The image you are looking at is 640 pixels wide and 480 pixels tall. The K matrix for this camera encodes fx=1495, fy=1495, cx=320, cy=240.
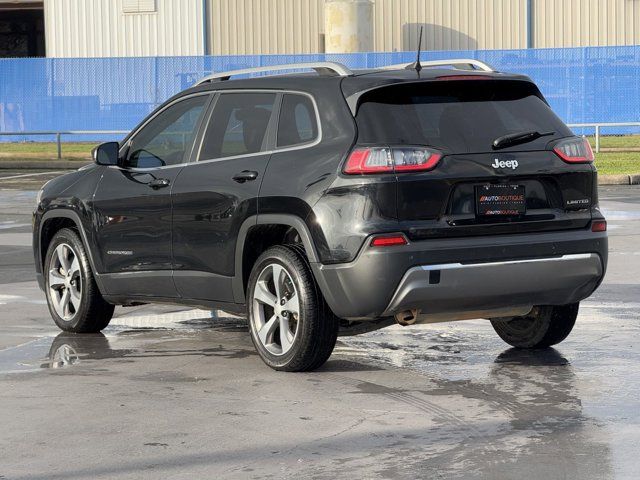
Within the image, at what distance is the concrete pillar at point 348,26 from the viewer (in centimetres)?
4269

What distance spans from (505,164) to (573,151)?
1.71ft

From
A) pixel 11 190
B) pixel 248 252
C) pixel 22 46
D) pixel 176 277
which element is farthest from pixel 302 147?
pixel 22 46

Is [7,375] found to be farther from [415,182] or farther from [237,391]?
[415,182]

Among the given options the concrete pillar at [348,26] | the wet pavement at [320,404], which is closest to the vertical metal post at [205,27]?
the concrete pillar at [348,26]

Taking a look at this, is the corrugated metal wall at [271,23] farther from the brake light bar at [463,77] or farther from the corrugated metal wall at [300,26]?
the brake light bar at [463,77]

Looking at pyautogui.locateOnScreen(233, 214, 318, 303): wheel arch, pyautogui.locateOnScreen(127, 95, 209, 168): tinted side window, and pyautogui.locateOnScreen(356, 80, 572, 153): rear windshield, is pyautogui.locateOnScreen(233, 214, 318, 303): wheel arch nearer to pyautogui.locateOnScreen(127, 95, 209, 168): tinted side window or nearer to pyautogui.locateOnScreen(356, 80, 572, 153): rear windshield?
pyautogui.locateOnScreen(356, 80, 572, 153): rear windshield

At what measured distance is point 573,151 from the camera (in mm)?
8422

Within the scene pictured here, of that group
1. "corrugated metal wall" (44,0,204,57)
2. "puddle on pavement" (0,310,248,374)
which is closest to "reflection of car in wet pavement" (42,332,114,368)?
"puddle on pavement" (0,310,248,374)

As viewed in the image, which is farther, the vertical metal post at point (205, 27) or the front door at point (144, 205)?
the vertical metal post at point (205, 27)

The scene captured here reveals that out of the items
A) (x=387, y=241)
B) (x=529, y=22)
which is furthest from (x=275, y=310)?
(x=529, y=22)

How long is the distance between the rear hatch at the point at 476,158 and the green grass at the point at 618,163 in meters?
17.4

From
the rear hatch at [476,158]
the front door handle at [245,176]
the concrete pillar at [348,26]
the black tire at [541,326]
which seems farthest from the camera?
the concrete pillar at [348,26]

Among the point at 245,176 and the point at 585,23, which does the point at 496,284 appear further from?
the point at 585,23

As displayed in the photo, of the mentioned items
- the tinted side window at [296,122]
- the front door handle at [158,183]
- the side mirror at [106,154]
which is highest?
the tinted side window at [296,122]
